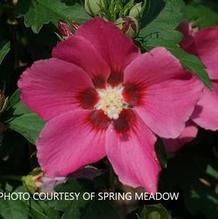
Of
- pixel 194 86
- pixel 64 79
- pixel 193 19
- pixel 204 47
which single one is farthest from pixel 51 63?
pixel 193 19

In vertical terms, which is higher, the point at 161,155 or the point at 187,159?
the point at 161,155

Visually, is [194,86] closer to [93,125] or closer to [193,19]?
[93,125]

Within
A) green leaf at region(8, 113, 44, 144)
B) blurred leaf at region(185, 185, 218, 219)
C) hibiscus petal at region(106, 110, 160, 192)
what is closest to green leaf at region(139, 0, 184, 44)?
hibiscus petal at region(106, 110, 160, 192)

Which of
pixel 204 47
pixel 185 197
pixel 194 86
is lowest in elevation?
pixel 185 197

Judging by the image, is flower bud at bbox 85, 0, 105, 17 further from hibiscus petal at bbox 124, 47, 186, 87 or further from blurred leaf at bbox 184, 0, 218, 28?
blurred leaf at bbox 184, 0, 218, 28

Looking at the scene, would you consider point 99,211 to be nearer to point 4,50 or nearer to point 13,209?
point 13,209

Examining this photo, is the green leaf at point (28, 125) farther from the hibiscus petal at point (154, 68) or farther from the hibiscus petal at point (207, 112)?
the hibiscus petal at point (207, 112)

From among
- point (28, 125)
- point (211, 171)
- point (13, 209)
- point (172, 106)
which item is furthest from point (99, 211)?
point (211, 171)
